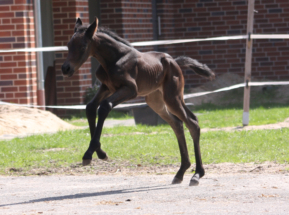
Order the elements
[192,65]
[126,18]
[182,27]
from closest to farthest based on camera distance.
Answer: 1. [192,65]
2. [126,18]
3. [182,27]

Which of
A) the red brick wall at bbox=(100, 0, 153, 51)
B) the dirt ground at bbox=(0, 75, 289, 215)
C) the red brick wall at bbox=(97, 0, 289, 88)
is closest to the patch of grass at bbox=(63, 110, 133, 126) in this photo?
the red brick wall at bbox=(100, 0, 153, 51)

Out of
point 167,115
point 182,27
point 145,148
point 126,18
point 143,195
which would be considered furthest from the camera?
point 182,27

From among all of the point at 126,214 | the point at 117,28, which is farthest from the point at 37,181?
the point at 117,28

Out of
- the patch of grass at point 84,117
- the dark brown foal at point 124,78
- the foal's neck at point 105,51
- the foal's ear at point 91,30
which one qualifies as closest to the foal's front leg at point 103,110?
the dark brown foal at point 124,78

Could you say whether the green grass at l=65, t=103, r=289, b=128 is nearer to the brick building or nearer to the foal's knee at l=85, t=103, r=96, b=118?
the brick building

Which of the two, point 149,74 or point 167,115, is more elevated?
point 149,74

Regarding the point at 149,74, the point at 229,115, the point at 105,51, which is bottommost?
the point at 229,115

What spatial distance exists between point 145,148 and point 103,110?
3.01m

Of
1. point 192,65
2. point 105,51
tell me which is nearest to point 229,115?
point 192,65

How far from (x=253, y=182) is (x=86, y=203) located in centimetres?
191

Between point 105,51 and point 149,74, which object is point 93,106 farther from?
point 149,74

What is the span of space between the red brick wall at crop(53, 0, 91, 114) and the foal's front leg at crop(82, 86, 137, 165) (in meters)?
7.26

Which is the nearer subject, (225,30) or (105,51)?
(105,51)

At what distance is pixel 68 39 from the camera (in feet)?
42.2
